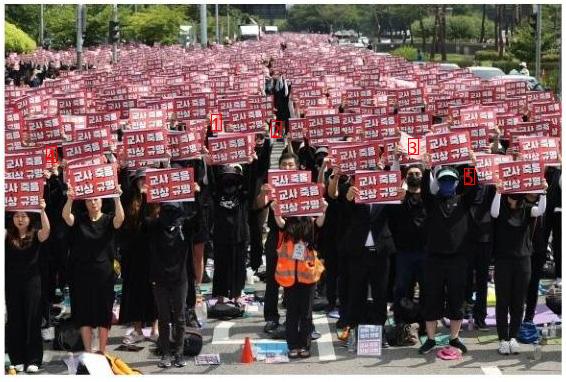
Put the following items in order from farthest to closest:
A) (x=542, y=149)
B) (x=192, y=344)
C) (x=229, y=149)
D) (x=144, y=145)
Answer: (x=229, y=149)
(x=144, y=145)
(x=542, y=149)
(x=192, y=344)

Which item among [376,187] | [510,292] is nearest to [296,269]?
[376,187]

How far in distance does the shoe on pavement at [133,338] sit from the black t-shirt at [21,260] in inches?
53.7

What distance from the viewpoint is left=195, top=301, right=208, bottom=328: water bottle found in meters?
11.7

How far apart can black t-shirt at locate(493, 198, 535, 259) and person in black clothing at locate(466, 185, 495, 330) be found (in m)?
0.27

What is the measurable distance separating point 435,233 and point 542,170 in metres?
1.08

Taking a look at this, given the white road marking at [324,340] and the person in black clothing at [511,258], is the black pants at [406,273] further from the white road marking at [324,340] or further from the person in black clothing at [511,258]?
the person in black clothing at [511,258]

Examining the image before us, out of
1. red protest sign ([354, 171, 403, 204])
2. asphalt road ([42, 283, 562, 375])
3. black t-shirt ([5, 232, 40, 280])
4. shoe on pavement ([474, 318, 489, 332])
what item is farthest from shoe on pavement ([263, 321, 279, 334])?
black t-shirt ([5, 232, 40, 280])

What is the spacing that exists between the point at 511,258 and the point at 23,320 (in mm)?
4274

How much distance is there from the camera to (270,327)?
37.6 ft

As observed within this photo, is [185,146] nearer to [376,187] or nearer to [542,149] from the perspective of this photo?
[376,187]

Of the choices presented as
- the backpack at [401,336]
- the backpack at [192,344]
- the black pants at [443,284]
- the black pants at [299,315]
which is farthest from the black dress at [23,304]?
the black pants at [443,284]

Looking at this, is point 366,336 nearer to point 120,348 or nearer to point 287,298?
point 287,298

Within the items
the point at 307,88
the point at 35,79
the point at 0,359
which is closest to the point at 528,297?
the point at 0,359

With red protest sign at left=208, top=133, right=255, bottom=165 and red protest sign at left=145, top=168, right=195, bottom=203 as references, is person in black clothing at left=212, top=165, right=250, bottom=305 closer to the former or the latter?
red protest sign at left=208, top=133, right=255, bottom=165
